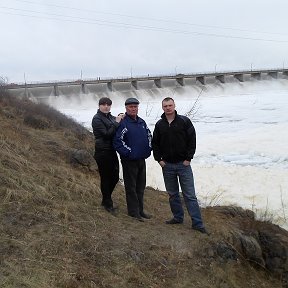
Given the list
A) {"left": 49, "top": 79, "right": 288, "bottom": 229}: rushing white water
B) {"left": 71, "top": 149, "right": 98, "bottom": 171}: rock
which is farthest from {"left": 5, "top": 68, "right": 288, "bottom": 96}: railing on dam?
{"left": 71, "top": 149, "right": 98, "bottom": 171}: rock

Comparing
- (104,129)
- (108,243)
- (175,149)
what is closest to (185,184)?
(175,149)

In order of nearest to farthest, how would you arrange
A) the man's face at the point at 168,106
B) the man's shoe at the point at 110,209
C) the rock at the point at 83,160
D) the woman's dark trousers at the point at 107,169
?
1. the man's face at the point at 168,106
2. the woman's dark trousers at the point at 107,169
3. the man's shoe at the point at 110,209
4. the rock at the point at 83,160

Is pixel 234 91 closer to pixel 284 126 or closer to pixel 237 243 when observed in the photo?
pixel 284 126

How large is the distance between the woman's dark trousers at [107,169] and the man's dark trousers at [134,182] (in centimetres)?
15

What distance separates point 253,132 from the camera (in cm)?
1820

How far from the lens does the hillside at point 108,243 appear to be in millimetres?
4293

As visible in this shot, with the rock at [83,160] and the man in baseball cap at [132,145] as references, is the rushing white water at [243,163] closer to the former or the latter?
the rock at [83,160]

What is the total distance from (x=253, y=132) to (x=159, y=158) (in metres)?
13.1

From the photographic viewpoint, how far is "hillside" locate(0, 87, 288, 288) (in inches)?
169

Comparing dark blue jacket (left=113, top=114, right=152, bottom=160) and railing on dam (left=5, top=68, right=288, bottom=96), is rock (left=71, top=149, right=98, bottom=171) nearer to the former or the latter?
dark blue jacket (left=113, top=114, right=152, bottom=160)

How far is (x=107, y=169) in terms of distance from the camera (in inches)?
241

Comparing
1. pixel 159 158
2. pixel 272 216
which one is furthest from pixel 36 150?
pixel 272 216

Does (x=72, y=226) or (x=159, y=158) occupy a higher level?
(x=159, y=158)

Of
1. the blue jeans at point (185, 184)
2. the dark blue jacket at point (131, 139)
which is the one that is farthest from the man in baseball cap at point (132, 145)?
the blue jeans at point (185, 184)
